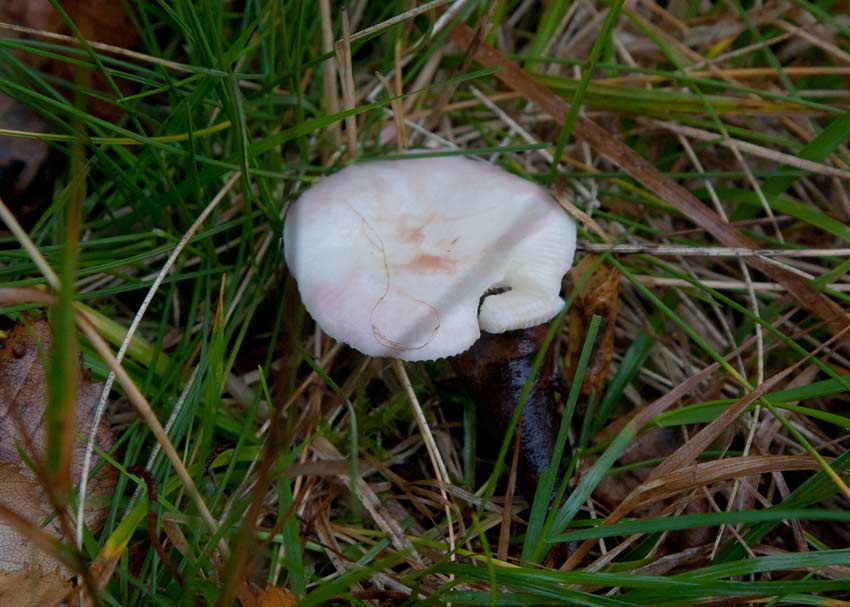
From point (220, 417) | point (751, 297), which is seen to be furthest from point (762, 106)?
point (220, 417)

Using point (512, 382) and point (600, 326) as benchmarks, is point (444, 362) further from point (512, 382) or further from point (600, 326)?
point (600, 326)

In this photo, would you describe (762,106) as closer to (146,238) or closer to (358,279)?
(358,279)

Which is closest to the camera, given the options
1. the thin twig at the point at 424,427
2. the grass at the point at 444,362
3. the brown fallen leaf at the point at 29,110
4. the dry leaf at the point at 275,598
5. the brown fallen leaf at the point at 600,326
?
the dry leaf at the point at 275,598

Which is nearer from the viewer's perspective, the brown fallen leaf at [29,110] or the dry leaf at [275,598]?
→ the dry leaf at [275,598]

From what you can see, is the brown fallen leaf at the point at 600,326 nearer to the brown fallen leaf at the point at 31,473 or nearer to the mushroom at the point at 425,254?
the mushroom at the point at 425,254

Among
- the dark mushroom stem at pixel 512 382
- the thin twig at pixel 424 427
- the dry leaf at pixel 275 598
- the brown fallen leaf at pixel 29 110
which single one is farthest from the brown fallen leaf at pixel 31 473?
the dark mushroom stem at pixel 512 382

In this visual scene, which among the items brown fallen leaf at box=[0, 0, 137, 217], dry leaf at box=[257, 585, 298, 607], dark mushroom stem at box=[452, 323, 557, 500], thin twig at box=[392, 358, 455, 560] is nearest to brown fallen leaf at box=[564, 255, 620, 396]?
dark mushroom stem at box=[452, 323, 557, 500]
